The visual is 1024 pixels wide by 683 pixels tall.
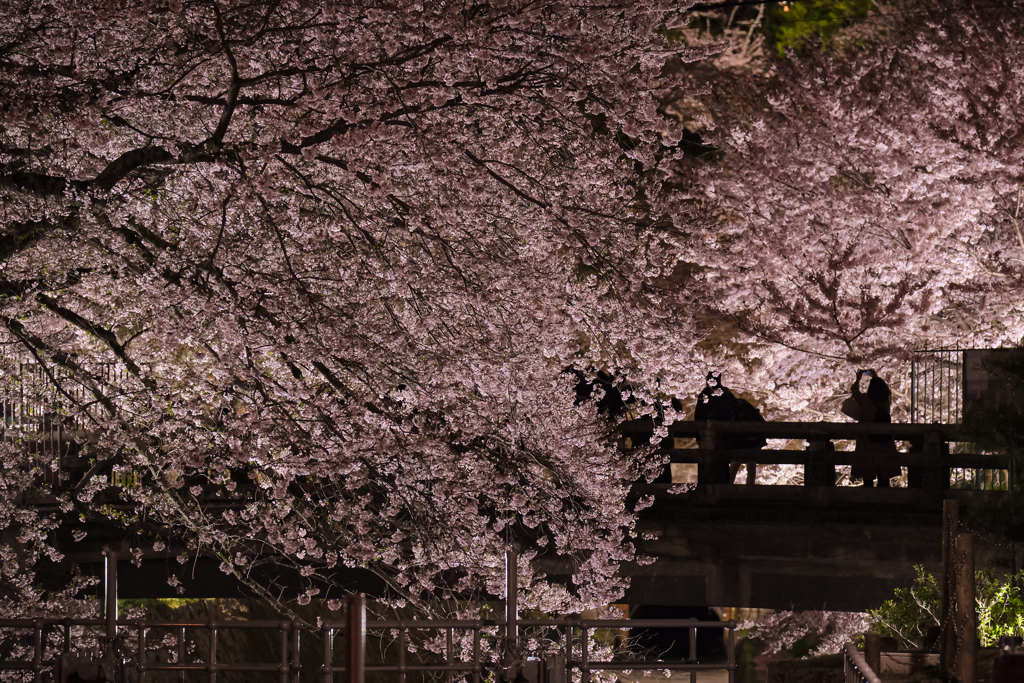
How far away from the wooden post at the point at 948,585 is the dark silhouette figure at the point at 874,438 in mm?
3536

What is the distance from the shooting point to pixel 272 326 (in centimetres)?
859

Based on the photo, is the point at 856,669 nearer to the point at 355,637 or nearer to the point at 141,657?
the point at 355,637

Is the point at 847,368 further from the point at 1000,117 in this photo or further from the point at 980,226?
the point at 1000,117

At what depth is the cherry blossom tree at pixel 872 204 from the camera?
17828 mm

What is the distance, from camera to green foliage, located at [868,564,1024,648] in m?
11.5

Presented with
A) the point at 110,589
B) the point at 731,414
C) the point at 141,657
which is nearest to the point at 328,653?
the point at 141,657

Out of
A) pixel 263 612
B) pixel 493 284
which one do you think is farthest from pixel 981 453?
pixel 263 612

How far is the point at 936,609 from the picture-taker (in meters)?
12.4

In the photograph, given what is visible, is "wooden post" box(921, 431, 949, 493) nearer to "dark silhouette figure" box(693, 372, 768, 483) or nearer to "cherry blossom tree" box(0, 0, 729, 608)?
"dark silhouette figure" box(693, 372, 768, 483)

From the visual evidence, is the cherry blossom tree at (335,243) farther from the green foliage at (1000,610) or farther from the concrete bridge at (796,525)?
the green foliage at (1000,610)

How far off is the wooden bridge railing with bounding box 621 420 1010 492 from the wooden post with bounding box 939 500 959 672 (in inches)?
131

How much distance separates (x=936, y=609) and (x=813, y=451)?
239 cm

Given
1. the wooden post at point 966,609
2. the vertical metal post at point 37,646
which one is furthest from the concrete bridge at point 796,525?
the vertical metal post at point 37,646

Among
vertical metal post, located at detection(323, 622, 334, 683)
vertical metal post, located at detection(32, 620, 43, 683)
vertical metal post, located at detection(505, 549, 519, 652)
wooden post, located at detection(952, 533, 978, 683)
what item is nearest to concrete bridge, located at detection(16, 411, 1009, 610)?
wooden post, located at detection(952, 533, 978, 683)
